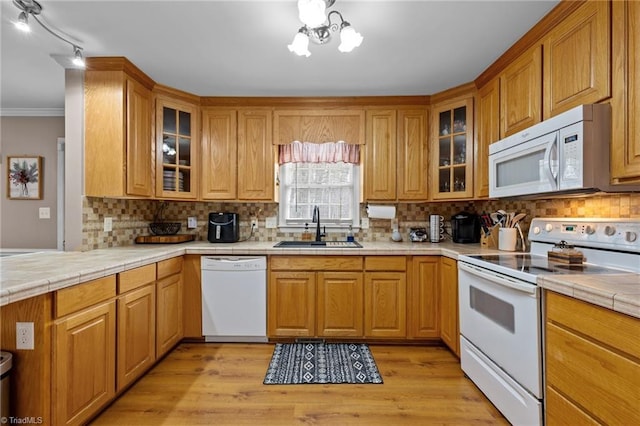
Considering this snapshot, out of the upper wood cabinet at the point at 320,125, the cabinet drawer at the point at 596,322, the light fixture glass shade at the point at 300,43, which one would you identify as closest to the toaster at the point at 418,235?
the upper wood cabinet at the point at 320,125

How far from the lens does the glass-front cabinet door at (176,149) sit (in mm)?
2643

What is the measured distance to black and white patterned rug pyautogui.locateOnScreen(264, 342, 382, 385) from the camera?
204 centimetres

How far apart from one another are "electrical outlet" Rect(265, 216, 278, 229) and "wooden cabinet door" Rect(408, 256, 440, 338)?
4.83 ft

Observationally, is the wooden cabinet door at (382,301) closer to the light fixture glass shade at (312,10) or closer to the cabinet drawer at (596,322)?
the cabinet drawer at (596,322)

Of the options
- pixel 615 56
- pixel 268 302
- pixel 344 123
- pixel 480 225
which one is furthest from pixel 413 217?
pixel 615 56

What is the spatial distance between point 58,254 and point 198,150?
1384mm

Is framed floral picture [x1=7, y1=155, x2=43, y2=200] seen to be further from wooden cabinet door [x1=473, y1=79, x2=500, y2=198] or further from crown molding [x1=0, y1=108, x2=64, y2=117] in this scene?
wooden cabinet door [x1=473, y1=79, x2=500, y2=198]

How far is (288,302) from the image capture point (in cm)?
257

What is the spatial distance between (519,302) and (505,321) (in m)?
0.19

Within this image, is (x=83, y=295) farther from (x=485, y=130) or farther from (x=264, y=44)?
(x=485, y=130)

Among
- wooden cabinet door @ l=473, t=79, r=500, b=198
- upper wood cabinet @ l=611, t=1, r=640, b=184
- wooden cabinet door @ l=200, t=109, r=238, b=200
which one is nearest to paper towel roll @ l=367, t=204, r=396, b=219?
wooden cabinet door @ l=473, t=79, r=500, b=198

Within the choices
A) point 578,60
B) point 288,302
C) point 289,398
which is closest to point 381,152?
point 578,60

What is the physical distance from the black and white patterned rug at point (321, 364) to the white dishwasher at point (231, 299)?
360 mm

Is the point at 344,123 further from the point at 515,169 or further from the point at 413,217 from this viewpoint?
the point at 515,169
